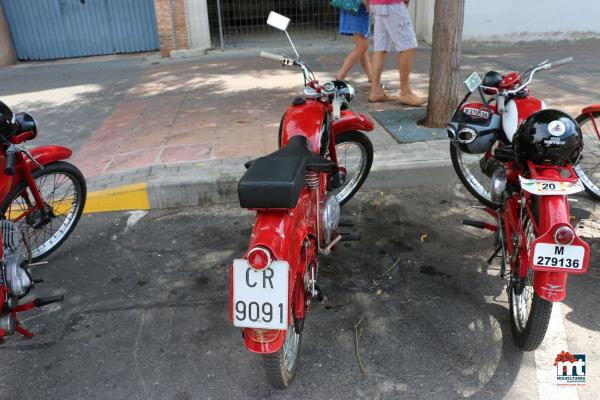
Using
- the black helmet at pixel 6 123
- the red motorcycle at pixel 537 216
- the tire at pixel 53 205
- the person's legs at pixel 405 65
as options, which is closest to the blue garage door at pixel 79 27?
the person's legs at pixel 405 65

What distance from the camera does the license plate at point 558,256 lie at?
7.66ft

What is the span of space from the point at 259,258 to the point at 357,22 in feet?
17.2

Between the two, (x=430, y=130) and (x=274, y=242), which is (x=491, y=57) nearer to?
(x=430, y=130)

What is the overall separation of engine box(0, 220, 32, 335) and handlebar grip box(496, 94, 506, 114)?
3.30m

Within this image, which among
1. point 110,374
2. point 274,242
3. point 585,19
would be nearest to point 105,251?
point 110,374

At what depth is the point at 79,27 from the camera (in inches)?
443

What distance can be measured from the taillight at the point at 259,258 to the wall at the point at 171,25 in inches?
365

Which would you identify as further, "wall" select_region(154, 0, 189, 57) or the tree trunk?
"wall" select_region(154, 0, 189, 57)

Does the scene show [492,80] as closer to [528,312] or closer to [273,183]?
[528,312]

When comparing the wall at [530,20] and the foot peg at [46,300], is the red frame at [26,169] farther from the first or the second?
the wall at [530,20]

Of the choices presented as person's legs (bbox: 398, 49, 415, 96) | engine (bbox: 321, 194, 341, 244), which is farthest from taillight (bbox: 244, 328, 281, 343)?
person's legs (bbox: 398, 49, 415, 96)

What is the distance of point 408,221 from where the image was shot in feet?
13.9

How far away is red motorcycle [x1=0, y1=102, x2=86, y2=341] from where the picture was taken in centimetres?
295

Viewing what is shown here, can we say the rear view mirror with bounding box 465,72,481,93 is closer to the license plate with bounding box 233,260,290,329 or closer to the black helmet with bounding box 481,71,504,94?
the black helmet with bounding box 481,71,504,94
